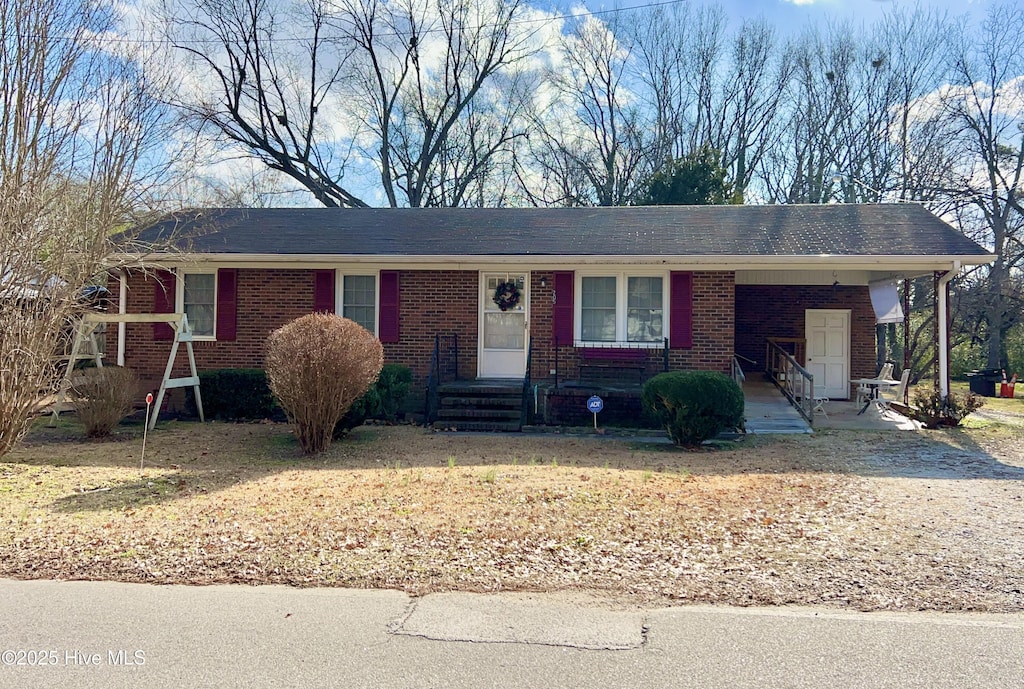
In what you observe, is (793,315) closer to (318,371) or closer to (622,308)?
(622,308)

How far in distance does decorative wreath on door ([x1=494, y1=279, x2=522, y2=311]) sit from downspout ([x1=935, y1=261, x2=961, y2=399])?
7.42 m

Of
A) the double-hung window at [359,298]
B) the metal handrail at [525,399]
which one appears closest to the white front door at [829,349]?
the metal handrail at [525,399]

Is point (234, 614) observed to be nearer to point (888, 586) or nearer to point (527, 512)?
point (527, 512)

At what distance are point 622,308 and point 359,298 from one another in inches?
202

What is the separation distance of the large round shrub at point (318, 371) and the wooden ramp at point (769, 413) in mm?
6263

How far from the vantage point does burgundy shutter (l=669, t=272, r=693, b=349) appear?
12555mm

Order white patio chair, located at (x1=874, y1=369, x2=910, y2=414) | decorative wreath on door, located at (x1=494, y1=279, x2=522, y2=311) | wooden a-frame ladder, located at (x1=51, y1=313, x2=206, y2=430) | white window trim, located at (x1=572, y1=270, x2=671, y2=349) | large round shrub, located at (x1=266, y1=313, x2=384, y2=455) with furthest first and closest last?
1. decorative wreath on door, located at (x1=494, y1=279, x2=522, y2=311)
2. white patio chair, located at (x1=874, y1=369, x2=910, y2=414)
3. white window trim, located at (x1=572, y1=270, x2=671, y2=349)
4. wooden a-frame ladder, located at (x1=51, y1=313, x2=206, y2=430)
5. large round shrub, located at (x1=266, y1=313, x2=384, y2=455)

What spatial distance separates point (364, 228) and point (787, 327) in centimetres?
962

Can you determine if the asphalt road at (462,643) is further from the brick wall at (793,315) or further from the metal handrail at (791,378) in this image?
the brick wall at (793,315)

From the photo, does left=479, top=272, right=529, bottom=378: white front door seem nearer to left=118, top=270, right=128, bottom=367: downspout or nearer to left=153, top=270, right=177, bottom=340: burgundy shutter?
left=153, top=270, right=177, bottom=340: burgundy shutter

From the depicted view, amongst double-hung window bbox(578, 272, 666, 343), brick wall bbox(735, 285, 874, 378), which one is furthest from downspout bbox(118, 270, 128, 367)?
brick wall bbox(735, 285, 874, 378)

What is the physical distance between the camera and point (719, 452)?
9461 millimetres

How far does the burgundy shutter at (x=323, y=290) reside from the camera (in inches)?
528

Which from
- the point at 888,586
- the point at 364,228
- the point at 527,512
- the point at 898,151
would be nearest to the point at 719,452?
the point at 527,512
